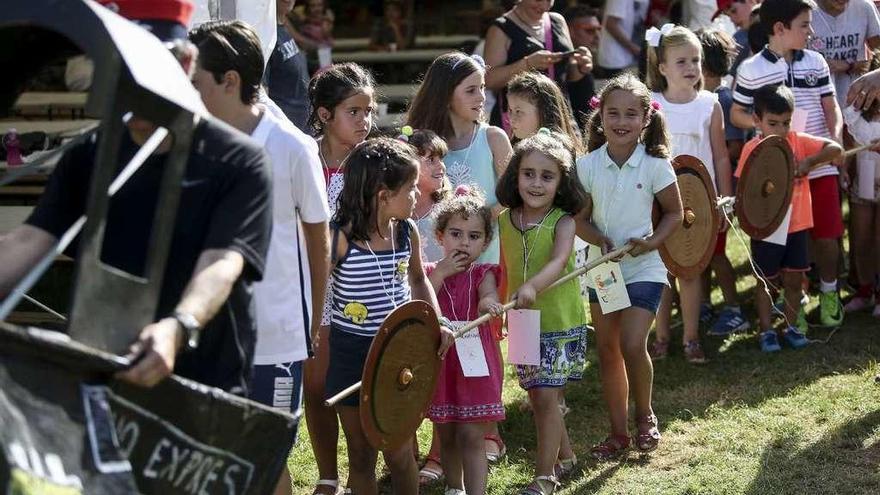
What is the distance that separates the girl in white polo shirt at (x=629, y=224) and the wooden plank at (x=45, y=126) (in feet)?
12.0

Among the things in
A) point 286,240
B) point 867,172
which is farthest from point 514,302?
point 867,172

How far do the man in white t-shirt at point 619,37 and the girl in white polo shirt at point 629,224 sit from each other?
13.4 ft

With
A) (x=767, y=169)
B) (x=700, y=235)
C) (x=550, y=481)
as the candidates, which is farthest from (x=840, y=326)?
(x=550, y=481)

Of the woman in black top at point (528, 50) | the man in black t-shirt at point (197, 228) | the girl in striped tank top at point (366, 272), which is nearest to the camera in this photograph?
the man in black t-shirt at point (197, 228)

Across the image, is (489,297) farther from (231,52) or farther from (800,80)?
(800,80)

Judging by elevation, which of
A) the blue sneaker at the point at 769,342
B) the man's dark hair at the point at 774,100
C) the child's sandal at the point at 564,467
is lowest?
the child's sandal at the point at 564,467

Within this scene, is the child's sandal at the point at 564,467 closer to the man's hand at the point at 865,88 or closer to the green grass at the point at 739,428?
the green grass at the point at 739,428

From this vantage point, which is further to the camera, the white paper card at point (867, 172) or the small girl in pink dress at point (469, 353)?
the white paper card at point (867, 172)

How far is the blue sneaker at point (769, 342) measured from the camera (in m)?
7.44

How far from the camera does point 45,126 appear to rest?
8.83 metres

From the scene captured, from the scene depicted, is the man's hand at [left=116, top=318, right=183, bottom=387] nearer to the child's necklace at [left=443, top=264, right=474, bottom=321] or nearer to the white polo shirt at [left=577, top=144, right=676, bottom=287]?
the child's necklace at [left=443, top=264, right=474, bottom=321]

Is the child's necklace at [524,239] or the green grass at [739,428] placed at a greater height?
the child's necklace at [524,239]

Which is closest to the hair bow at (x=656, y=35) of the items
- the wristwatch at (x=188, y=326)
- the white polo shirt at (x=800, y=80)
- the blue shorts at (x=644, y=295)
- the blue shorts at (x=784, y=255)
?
the white polo shirt at (x=800, y=80)

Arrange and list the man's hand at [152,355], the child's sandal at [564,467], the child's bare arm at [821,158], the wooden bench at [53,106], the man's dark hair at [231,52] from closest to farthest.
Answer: the man's hand at [152,355], the man's dark hair at [231,52], the child's sandal at [564,467], the child's bare arm at [821,158], the wooden bench at [53,106]
